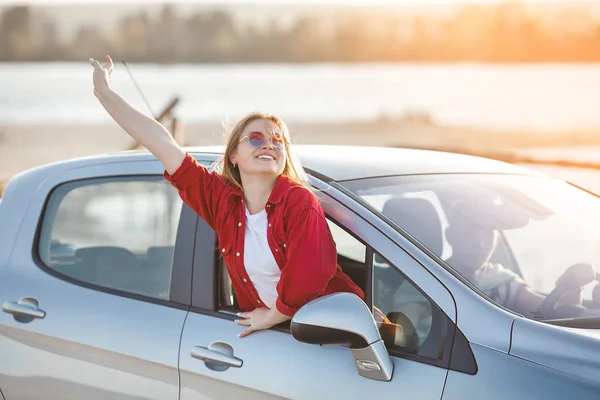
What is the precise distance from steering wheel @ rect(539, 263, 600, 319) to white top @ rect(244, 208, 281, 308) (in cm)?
87

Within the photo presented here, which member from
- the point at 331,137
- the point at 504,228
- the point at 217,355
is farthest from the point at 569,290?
the point at 331,137

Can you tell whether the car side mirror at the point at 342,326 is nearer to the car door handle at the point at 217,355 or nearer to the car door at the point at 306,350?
the car door at the point at 306,350

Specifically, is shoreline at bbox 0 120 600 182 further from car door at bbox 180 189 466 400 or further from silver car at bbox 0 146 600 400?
car door at bbox 180 189 466 400

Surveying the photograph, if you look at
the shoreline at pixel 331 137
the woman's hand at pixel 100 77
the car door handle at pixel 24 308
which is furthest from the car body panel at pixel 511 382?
the shoreline at pixel 331 137

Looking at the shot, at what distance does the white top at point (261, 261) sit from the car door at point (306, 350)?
5.7 inches

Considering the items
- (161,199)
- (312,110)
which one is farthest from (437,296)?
(312,110)

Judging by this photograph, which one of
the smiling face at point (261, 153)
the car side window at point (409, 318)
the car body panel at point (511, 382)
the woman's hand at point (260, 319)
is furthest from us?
the smiling face at point (261, 153)

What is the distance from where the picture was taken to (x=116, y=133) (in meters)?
31.6

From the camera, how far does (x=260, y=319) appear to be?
3443 millimetres

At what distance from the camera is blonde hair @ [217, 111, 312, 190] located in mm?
3578

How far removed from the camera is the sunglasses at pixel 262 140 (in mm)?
3551

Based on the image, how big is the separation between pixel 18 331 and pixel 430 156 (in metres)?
1.72

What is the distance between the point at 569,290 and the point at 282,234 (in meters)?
0.97

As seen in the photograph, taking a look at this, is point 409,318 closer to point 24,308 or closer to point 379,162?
point 379,162
